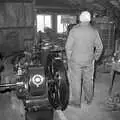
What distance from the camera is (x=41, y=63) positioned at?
3994 millimetres

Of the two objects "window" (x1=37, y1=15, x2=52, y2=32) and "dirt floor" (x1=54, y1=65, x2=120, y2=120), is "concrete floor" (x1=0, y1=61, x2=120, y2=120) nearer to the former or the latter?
"dirt floor" (x1=54, y1=65, x2=120, y2=120)

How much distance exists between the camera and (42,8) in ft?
33.6

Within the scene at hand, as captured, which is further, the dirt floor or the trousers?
the trousers

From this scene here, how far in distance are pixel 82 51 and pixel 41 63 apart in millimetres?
1459

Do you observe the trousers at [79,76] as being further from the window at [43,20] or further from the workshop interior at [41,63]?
the window at [43,20]

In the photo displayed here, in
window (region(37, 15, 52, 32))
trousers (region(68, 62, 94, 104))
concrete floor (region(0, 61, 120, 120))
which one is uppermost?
window (region(37, 15, 52, 32))

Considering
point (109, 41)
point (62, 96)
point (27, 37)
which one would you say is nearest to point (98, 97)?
point (62, 96)

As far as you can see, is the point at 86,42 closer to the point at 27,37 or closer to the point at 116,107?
the point at 116,107

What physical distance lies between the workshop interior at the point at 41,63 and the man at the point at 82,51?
26 cm

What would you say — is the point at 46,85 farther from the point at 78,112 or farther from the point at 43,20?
the point at 43,20

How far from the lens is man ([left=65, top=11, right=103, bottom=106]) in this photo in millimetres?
2676

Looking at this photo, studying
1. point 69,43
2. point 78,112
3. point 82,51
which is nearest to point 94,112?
point 78,112

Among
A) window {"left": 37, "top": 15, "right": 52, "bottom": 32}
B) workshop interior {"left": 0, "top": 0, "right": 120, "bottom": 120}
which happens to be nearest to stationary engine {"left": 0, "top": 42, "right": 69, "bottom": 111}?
workshop interior {"left": 0, "top": 0, "right": 120, "bottom": 120}

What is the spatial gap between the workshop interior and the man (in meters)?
0.26
